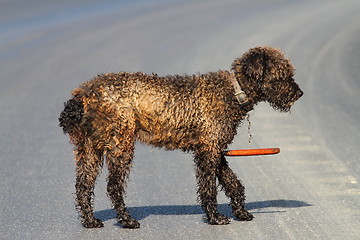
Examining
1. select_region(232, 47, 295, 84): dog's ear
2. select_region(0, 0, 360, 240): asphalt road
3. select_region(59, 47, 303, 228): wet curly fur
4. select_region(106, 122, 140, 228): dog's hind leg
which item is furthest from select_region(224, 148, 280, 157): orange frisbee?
select_region(106, 122, 140, 228): dog's hind leg

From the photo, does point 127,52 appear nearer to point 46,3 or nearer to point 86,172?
point 46,3

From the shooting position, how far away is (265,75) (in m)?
8.86

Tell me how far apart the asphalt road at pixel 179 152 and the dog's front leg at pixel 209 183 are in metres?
0.14

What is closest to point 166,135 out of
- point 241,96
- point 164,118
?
point 164,118

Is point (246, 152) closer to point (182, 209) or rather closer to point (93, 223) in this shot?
point (182, 209)

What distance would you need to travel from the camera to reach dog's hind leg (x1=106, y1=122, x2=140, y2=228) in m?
8.41

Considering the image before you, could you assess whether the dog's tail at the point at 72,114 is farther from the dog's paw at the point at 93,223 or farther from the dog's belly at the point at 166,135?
the dog's paw at the point at 93,223

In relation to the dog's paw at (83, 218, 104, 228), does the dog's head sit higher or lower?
higher

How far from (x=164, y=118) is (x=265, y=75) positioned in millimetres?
1146

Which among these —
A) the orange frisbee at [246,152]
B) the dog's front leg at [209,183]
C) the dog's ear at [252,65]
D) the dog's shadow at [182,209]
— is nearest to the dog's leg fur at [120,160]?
the dog's shadow at [182,209]

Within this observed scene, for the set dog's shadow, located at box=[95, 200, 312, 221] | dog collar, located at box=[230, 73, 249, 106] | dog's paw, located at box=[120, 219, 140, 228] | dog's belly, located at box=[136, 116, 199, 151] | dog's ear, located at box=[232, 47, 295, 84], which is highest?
dog's ear, located at box=[232, 47, 295, 84]

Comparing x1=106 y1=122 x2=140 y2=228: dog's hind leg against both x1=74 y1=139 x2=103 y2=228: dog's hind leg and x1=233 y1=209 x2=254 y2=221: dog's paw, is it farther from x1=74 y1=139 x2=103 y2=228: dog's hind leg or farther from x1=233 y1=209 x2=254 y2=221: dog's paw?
x1=233 y1=209 x2=254 y2=221: dog's paw

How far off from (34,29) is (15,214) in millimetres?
14607

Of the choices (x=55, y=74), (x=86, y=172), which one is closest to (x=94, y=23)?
(x=55, y=74)
